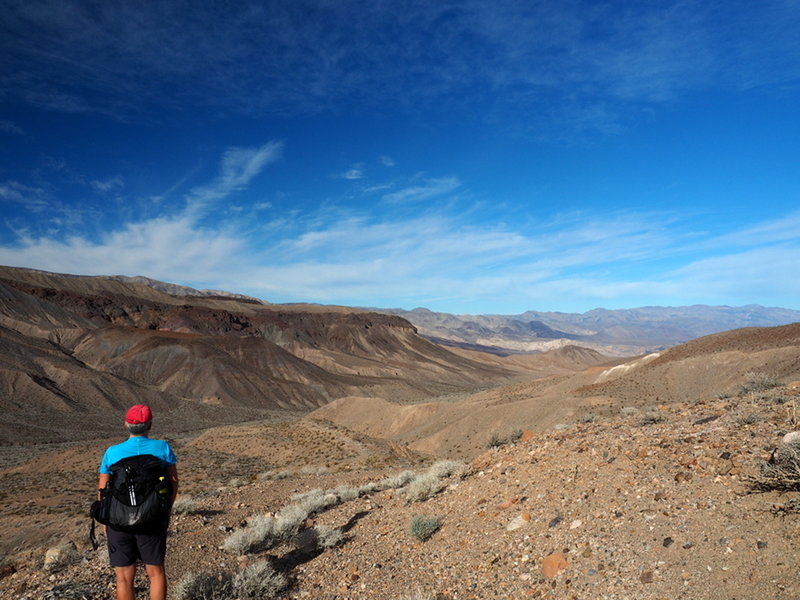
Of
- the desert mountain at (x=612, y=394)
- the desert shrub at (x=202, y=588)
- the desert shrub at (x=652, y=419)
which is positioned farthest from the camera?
the desert mountain at (x=612, y=394)

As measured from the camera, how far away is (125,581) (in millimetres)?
4199

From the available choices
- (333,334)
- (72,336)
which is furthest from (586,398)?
(333,334)

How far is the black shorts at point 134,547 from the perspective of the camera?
4.07 meters

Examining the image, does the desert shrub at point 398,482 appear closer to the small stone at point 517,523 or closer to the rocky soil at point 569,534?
the rocky soil at point 569,534

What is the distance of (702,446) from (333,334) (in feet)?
388

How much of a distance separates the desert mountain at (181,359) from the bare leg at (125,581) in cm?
4719

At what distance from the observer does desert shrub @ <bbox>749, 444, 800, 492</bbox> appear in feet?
15.9

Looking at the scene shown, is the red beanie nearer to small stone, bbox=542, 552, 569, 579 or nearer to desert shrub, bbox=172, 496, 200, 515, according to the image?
small stone, bbox=542, 552, 569, 579

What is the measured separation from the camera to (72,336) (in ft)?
270

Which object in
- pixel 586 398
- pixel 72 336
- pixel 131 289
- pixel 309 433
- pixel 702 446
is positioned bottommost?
pixel 309 433

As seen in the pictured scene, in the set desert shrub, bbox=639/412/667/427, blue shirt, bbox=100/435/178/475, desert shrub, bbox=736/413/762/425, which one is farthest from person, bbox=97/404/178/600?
desert shrub, bbox=639/412/667/427

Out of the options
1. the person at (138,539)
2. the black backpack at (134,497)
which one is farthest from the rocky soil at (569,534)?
the black backpack at (134,497)

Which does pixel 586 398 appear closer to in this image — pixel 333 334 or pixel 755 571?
pixel 755 571

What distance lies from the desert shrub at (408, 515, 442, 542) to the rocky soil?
0.09 m
